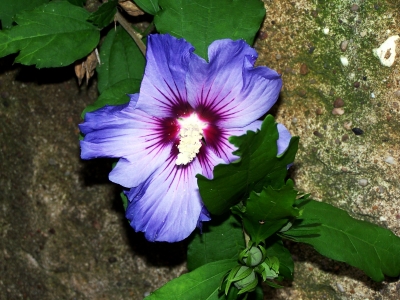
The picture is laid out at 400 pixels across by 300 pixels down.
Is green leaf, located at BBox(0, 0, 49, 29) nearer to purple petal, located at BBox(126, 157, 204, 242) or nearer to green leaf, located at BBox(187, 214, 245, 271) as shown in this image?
purple petal, located at BBox(126, 157, 204, 242)

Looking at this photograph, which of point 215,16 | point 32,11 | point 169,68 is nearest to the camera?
point 169,68

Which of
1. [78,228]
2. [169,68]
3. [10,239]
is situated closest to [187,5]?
[169,68]

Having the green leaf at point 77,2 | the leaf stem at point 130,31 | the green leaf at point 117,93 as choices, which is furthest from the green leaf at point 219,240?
the green leaf at point 77,2

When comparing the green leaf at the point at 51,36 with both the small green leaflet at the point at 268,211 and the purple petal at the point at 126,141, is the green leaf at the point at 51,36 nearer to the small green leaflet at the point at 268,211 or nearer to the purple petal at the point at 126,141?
the purple petal at the point at 126,141

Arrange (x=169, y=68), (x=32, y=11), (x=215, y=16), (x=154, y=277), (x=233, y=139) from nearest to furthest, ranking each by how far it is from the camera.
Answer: (x=233, y=139) → (x=169, y=68) → (x=215, y=16) → (x=32, y=11) → (x=154, y=277)

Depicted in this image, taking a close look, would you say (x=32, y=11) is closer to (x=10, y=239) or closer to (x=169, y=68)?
(x=169, y=68)
